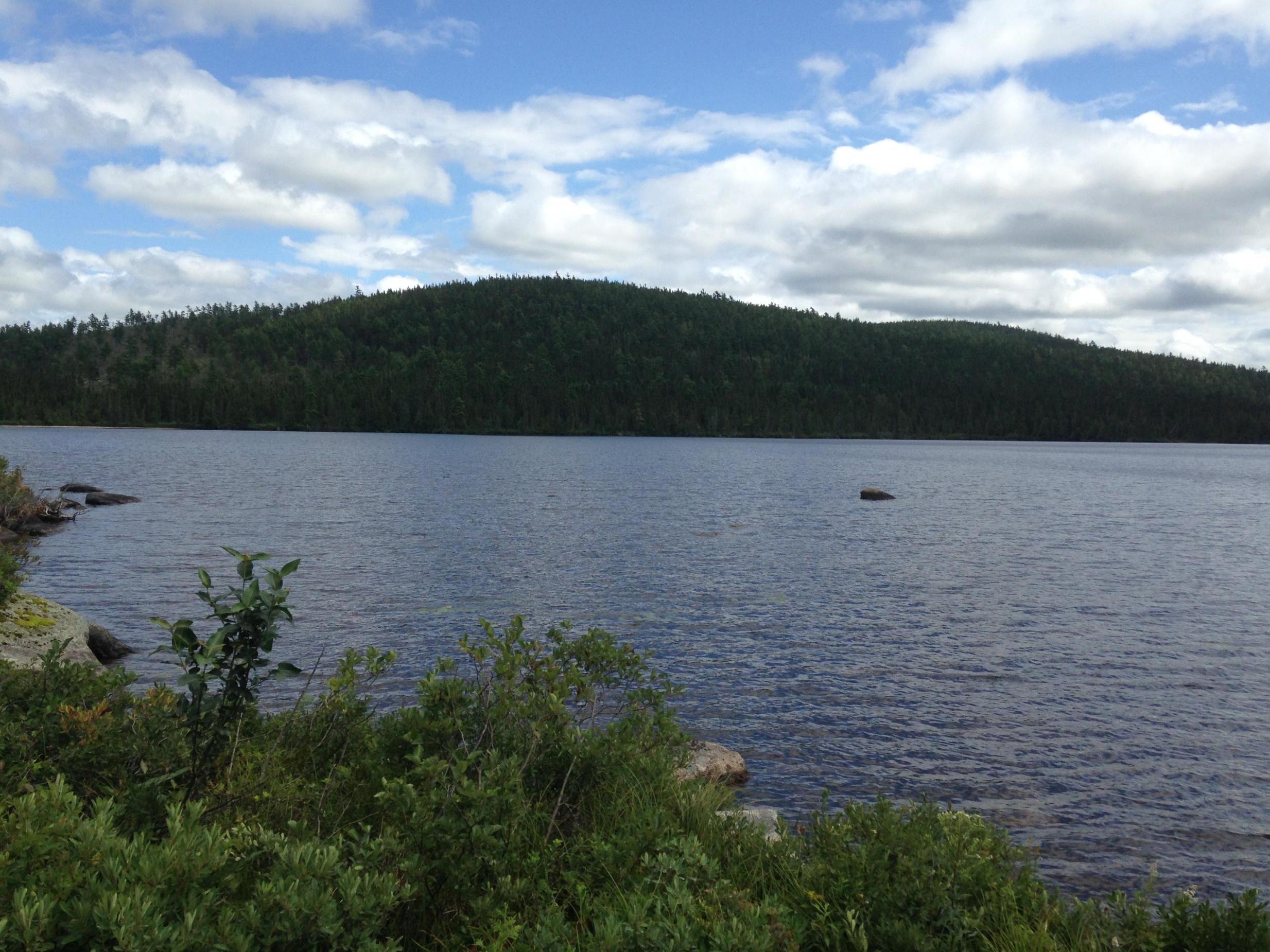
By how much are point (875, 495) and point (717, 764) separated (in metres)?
56.3

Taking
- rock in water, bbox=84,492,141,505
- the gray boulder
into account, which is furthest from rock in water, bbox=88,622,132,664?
rock in water, bbox=84,492,141,505

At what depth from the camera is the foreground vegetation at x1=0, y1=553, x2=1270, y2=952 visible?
523 cm

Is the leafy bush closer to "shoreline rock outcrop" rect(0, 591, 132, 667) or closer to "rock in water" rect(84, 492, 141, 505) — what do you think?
"shoreline rock outcrop" rect(0, 591, 132, 667)

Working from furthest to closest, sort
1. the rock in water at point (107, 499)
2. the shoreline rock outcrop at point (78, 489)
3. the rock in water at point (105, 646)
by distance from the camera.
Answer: the shoreline rock outcrop at point (78, 489)
the rock in water at point (107, 499)
the rock in water at point (105, 646)

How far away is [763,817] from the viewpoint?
11508 mm

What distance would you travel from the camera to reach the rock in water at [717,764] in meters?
12.8

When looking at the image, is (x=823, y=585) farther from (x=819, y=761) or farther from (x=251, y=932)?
(x=251, y=932)

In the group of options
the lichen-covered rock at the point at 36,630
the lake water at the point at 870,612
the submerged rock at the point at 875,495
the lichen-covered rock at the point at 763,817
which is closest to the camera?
the lichen-covered rock at the point at 763,817

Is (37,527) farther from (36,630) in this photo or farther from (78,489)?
(36,630)

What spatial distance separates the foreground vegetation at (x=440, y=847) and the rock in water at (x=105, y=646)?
1170 centimetres

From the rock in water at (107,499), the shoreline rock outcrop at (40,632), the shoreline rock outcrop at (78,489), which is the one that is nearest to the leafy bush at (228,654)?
the shoreline rock outcrop at (40,632)

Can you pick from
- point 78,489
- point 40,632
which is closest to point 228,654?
point 40,632

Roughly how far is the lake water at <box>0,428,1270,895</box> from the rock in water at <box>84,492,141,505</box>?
3269mm

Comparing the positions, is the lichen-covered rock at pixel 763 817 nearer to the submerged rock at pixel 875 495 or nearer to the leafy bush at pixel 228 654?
the leafy bush at pixel 228 654
